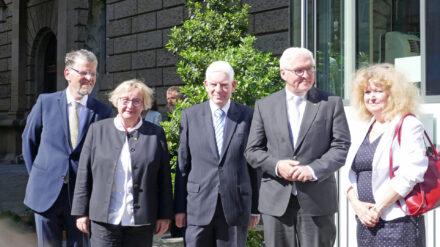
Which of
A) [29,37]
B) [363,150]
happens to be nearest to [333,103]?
[363,150]

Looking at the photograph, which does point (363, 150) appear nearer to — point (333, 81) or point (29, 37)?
point (333, 81)

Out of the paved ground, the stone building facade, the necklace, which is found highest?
the stone building facade

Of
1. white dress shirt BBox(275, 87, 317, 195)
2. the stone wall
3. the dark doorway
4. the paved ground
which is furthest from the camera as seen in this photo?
the stone wall

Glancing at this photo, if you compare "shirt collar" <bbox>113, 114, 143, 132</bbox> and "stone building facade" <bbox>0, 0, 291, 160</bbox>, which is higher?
"stone building facade" <bbox>0, 0, 291, 160</bbox>

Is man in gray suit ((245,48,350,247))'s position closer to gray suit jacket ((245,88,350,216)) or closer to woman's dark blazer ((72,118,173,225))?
gray suit jacket ((245,88,350,216))

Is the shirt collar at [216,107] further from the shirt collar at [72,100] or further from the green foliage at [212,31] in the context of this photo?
the green foliage at [212,31]

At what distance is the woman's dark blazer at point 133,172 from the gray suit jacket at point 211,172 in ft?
0.41

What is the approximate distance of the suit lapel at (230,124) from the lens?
11.4 feet

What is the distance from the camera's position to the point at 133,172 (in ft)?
11.1

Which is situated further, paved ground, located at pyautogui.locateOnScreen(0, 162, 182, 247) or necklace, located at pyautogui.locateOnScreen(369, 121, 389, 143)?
necklace, located at pyautogui.locateOnScreen(369, 121, 389, 143)

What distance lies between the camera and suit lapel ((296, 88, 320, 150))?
3.16 meters

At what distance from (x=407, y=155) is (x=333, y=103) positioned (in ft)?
2.05

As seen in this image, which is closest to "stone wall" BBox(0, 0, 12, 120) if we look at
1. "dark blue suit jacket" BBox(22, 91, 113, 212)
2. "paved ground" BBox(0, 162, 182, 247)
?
"paved ground" BBox(0, 162, 182, 247)

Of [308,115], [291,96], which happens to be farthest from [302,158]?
[291,96]
